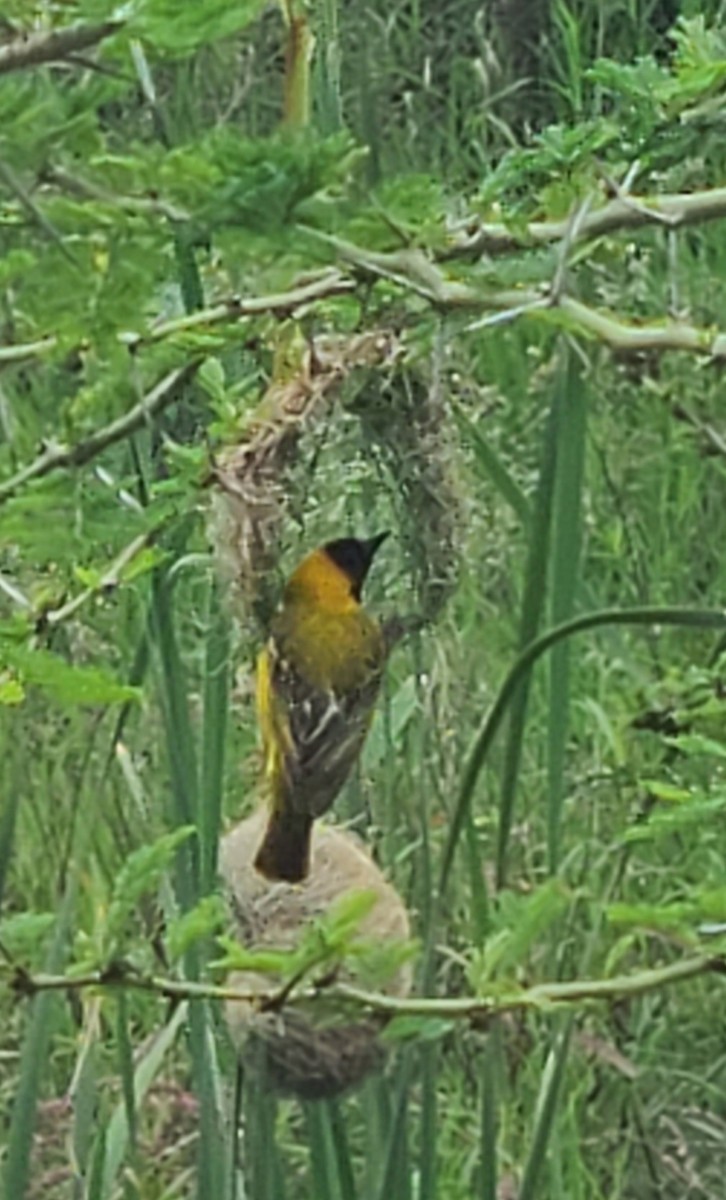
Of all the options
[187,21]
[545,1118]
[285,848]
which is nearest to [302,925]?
[285,848]

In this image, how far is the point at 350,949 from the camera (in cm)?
58

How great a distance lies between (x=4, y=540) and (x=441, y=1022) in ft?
0.68

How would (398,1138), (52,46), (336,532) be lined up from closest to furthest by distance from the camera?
(52,46), (398,1138), (336,532)

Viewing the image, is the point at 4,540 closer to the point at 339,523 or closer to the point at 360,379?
the point at 360,379

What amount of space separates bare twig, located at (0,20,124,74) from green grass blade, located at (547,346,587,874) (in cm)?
45

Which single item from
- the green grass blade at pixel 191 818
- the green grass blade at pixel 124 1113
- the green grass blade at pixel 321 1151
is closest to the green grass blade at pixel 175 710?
the green grass blade at pixel 191 818

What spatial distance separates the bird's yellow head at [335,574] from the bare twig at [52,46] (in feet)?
1.39

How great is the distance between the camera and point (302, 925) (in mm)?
879

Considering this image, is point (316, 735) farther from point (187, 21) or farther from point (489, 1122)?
point (187, 21)

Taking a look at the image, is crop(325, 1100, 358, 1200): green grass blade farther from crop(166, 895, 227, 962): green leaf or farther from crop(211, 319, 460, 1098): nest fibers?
crop(166, 895, 227, 962): green leaf

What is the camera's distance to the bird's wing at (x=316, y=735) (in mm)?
811

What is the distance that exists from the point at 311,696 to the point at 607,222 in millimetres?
248

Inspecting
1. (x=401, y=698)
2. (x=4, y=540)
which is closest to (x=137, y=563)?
(x=4, y=540)

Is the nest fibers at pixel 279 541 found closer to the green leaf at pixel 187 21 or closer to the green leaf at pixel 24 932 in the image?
Answer: the green leaf at pixel 24 932
